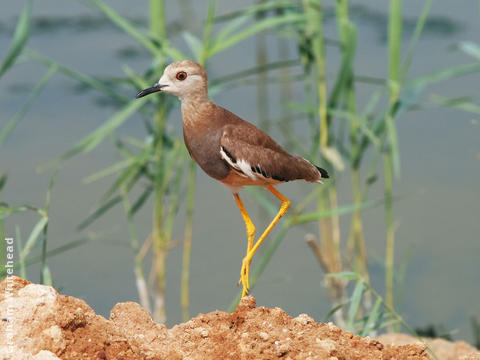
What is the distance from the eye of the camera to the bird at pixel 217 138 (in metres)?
2.00

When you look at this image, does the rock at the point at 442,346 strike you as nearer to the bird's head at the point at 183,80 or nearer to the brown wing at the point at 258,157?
the brown wing at the point at 258,157

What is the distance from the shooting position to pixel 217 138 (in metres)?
2.00

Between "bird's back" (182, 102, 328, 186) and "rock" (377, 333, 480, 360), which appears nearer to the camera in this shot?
"bird's back" (182, 102, 328, 186)

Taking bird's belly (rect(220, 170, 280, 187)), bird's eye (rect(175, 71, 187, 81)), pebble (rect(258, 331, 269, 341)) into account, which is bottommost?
pebble (rect(258, 331, 269, 341))

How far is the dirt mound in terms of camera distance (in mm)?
1591

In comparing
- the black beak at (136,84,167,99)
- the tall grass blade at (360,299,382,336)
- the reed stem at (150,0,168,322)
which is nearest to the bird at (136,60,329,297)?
the black beak at (136,84,167,99)

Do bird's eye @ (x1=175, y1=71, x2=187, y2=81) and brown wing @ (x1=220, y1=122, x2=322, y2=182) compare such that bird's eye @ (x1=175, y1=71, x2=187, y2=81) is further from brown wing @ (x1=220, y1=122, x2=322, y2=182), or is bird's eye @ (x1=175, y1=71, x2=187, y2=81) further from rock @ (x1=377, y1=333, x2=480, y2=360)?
rock @ (x1=377, y1=333, x2=480, y2=360)

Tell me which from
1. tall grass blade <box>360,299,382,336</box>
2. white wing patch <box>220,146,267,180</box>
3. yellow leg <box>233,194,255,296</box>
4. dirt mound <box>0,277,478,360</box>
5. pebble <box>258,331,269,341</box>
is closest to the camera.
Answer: dirt mound <box>0,277,478,360</box>

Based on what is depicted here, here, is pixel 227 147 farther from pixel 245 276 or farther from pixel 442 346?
pixel 442 346

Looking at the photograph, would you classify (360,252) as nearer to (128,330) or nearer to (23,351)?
(128,330)

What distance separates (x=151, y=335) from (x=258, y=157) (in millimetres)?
628

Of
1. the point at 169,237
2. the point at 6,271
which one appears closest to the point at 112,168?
the point at 169,237

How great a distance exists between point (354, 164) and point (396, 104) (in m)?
0.37

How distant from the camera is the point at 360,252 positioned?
3.28 m
